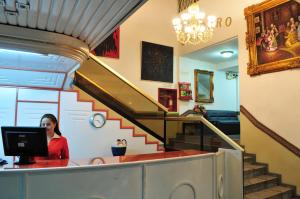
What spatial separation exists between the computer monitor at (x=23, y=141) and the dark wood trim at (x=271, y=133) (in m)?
4.72

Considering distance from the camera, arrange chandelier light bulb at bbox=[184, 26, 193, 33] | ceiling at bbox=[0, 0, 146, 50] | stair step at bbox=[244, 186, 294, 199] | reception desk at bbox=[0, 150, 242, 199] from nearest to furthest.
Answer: ceiling at bbox=[0, 0, 146, 50] → reception desk at bbox=[0, 150, 242, 199] → stair step at bbox=[244, 186, 294, 199] → chandelier light bulb at bbox=[184, 26, 193, 33]

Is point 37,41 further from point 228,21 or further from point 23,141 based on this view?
point 228,21

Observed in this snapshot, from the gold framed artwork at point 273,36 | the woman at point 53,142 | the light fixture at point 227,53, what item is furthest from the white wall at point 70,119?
the light fixture at point 227,53

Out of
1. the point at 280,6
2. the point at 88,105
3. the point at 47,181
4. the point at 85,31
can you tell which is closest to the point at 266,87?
the point at 280,6

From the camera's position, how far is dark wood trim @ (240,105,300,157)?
5.00 metres

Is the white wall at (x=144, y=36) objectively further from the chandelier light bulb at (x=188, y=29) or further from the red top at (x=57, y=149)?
the red top at (x=57, y=149)

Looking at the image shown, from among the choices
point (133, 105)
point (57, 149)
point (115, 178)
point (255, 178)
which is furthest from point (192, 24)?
point (115, 178)

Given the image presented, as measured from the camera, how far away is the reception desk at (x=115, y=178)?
80.8 inches

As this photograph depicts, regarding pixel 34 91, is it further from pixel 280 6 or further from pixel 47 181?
pixel 280 6

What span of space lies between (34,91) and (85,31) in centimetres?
247

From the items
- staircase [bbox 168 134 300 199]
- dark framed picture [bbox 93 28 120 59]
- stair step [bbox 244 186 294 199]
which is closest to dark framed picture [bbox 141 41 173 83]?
dark framed picture [bbox 93 28 120 59]

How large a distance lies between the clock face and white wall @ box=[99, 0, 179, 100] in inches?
105

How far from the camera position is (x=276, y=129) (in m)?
5.39

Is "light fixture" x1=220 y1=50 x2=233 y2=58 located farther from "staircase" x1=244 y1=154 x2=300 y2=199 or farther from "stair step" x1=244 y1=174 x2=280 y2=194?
"stair step" x1=244 y1=174 x2=280 y2=194
